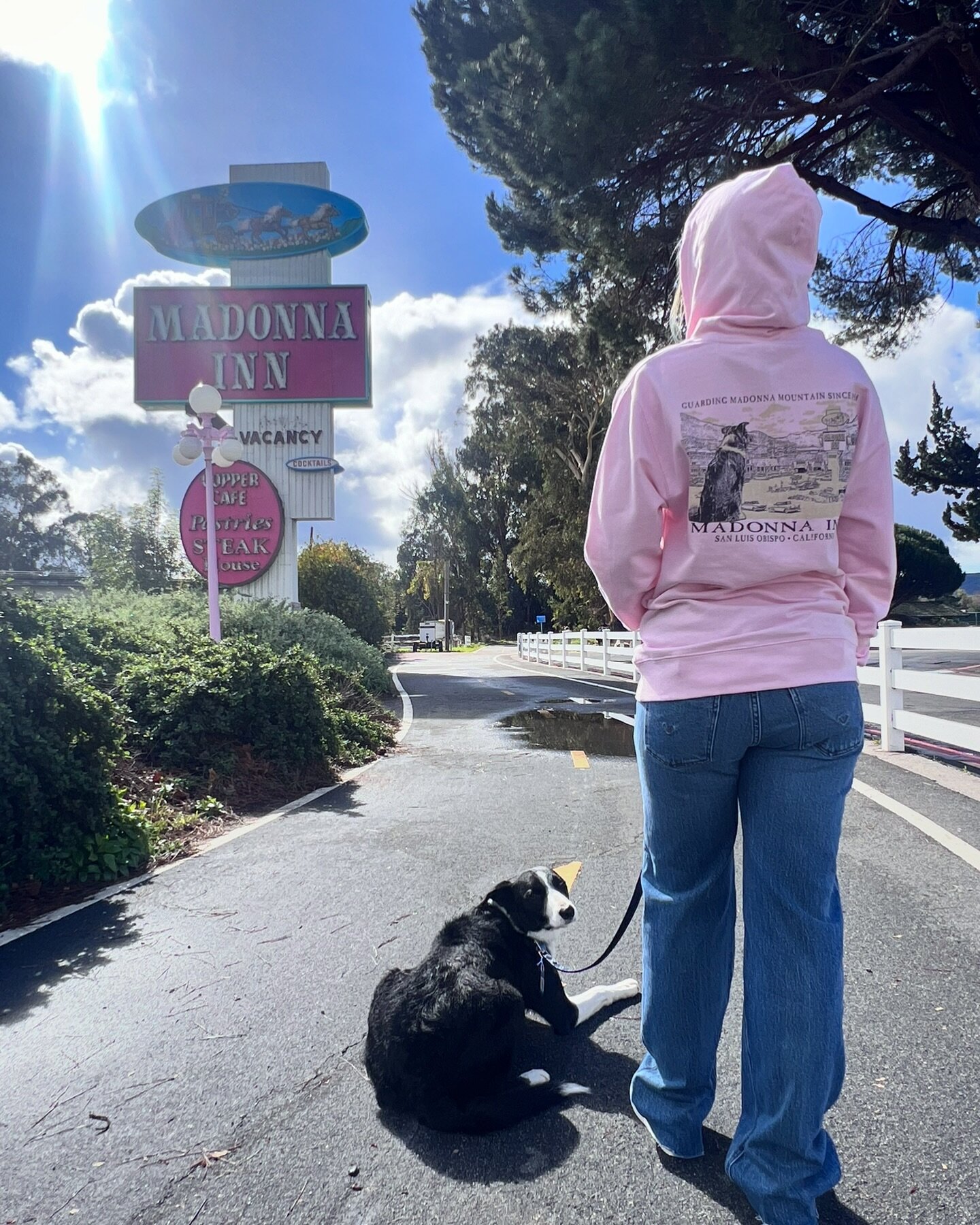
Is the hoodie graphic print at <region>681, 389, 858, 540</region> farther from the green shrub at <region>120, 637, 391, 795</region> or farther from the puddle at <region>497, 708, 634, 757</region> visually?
the puddle at <region>497, 708, 634, 757</region>

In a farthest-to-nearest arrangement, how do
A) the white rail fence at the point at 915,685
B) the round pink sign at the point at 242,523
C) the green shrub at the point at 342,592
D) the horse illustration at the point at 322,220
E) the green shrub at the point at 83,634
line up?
the green shrub at the point at 342,592 < the horse illustration at the point at 322,220 < the round pink sign at the point at 242,523 < the white rail fence at the point at 915,685 < the green shrub at the point at 83,634

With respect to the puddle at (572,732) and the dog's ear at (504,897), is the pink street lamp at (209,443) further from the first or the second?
the dog's ear at (504,897)

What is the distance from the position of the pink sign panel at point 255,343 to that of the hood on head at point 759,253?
62.9 ft

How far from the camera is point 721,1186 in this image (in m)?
1.82

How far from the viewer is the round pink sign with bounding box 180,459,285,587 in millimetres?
20000

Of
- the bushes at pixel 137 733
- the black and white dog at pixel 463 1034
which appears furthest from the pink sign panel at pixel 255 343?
the black and white dog at pixel 463 1034

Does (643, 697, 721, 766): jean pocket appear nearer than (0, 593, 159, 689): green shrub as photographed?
Yes

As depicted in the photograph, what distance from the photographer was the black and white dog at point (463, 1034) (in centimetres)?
207

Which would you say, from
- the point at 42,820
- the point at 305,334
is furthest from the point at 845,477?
the point at 305,334

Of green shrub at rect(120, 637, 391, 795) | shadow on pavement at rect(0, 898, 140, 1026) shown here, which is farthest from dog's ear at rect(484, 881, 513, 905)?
green shrub at rect(120, 637, 391, 795)

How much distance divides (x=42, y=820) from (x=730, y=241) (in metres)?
3.91

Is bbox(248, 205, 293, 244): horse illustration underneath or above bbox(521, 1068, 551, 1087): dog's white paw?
above

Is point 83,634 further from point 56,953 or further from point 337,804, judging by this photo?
point 56,953

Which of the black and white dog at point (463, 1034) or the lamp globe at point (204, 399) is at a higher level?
the lamp globe at point (204, 399)
